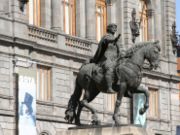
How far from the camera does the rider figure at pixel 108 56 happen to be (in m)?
24.9

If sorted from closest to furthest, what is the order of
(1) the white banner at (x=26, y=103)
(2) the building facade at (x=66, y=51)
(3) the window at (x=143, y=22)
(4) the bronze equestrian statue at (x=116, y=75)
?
(4) the bronze equestrian statue at (x=116, y=75) → (1) the white banner at (x=26, y=103) → (2) the building facade at (x=66, y=51) → (3) the window at (x=143, y=22)

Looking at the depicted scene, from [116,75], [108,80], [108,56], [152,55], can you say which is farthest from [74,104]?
[152,55]

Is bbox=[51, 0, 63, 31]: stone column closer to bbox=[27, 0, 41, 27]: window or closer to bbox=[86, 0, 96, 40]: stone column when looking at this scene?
bbox=[27, 0, 41, 27]: window

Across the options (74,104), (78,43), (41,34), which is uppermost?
(41,34)

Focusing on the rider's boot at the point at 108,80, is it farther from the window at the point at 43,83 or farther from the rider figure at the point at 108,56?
the window at the point at 43,83

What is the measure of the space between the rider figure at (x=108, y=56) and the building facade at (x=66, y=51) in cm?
2036

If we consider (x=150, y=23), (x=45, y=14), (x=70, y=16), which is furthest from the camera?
(x=150, y=23)

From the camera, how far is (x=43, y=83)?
49.1 metres

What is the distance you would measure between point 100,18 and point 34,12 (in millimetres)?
7204

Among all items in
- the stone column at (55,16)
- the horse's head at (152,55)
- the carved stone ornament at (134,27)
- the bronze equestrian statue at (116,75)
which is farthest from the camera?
the carved stone ornament at (134,27)

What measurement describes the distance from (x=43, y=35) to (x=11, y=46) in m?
3.64

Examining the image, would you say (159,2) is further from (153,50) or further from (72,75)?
(153,50)

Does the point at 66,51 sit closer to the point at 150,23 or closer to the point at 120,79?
the point at 150,23

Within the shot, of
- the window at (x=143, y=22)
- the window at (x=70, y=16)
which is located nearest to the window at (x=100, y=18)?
the window at (x=70, y=16)
